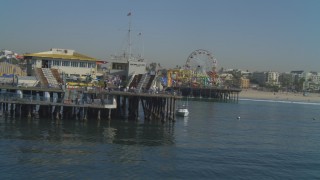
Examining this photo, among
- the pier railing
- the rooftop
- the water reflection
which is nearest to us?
the water reflection

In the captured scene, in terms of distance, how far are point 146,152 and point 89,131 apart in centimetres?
1195

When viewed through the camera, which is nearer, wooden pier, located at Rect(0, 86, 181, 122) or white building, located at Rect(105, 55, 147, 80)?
wooden pier, located at Rect(0, 86, 181, 122)

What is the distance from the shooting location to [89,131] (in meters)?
50.5

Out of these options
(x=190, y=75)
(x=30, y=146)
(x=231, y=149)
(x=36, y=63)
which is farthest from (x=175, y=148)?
(x=190, y=75)

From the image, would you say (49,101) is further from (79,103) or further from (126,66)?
(126,66)

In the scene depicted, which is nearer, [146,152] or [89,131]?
[146,152]

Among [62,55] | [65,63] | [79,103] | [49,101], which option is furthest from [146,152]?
[62,55]

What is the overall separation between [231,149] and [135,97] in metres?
21.5

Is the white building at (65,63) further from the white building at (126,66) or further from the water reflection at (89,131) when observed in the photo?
the water reflection at (89,131)

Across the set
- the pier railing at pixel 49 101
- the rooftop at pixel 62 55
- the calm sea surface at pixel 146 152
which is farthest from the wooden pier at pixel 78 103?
the rooftop at pixel 62 55

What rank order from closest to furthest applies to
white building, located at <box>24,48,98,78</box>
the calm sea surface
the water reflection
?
the calm sea surface
the water reflection
white building, located at <box>24,48,98,78</box>

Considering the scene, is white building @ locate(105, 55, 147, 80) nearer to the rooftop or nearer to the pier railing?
the rooftop

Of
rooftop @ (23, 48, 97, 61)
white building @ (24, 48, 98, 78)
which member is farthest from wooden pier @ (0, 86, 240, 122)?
rooftop @ (23, 48, 97, 61)

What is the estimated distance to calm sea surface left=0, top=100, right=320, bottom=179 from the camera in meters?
32.7
